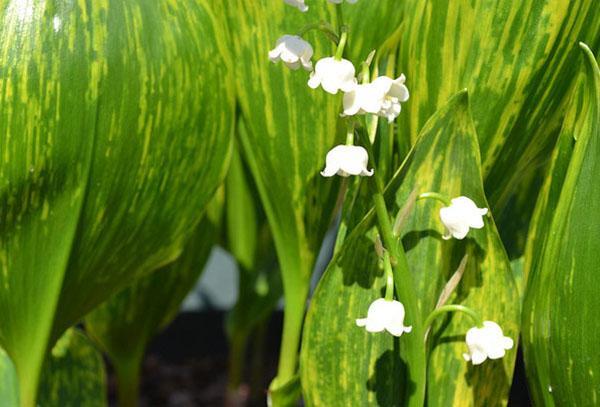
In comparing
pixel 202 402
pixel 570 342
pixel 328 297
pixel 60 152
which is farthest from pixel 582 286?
pixel 202 402

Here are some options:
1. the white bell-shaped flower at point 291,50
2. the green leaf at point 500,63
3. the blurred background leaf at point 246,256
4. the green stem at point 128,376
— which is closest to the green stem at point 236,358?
the blurred background leaf at point 246,256

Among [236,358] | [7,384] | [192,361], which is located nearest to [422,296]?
[7,384]

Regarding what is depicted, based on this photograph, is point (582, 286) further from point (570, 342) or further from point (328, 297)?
point (328, 297)

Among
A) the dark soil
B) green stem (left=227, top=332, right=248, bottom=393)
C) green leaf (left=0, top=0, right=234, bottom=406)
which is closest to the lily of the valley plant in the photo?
green leaf (left=0, top=0, right=234, bottom=406)

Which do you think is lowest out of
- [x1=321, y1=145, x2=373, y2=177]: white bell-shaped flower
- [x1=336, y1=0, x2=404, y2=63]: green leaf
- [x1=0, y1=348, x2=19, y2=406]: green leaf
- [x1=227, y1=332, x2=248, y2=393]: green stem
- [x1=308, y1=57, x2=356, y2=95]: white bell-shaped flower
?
[x1=0, y1=348, x2=19, y2=406]: green leaf

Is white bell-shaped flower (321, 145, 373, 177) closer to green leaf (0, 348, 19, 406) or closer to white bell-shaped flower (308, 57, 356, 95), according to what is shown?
white bell-shaped flower (308, 57, 356, 95)

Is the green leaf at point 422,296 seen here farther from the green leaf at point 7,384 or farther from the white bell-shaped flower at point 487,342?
the green leaf at point 7,384

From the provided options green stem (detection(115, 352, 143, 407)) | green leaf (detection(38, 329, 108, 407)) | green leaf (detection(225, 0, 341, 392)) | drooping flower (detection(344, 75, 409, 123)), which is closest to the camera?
drooping flower (detection(344, 75, 409, 123))
